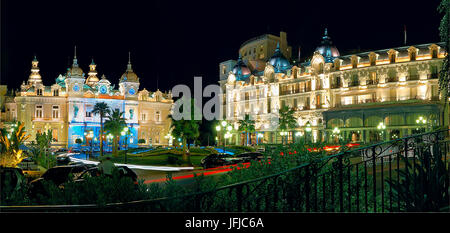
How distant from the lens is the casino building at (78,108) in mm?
73562

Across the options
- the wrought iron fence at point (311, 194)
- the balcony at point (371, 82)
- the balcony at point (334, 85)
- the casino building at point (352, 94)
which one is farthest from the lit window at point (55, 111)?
the wrought iron fence at point (311, 194)

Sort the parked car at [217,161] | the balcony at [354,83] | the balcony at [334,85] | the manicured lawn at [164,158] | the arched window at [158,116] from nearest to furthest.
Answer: the parked car at [217,161]
the manicured lawn at [164,158]
the balcony at [354,83]
the balcony at [334,85]
the arched window at [158,116]

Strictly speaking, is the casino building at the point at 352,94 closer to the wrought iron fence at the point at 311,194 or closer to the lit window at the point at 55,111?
the wrought iron fence at the point at 311,194

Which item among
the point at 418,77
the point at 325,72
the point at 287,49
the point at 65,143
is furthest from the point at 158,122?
the point at 418,77

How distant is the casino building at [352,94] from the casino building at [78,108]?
71.9 ft

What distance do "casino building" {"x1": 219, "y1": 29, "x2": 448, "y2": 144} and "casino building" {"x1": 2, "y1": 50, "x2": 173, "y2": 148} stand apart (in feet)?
71.9

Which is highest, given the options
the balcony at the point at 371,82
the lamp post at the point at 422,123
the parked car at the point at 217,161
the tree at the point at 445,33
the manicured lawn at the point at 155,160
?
the balcony at the point at 371,82

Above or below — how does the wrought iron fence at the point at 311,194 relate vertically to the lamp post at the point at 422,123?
below

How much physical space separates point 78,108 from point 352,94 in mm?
52132

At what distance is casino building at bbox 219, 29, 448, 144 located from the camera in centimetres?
4834

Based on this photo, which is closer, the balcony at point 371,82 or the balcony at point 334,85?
the balcony at point 371,82

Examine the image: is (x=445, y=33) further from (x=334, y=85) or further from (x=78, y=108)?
(x=78, y=108)

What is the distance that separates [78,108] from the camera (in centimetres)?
7569

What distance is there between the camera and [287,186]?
23.4ft
